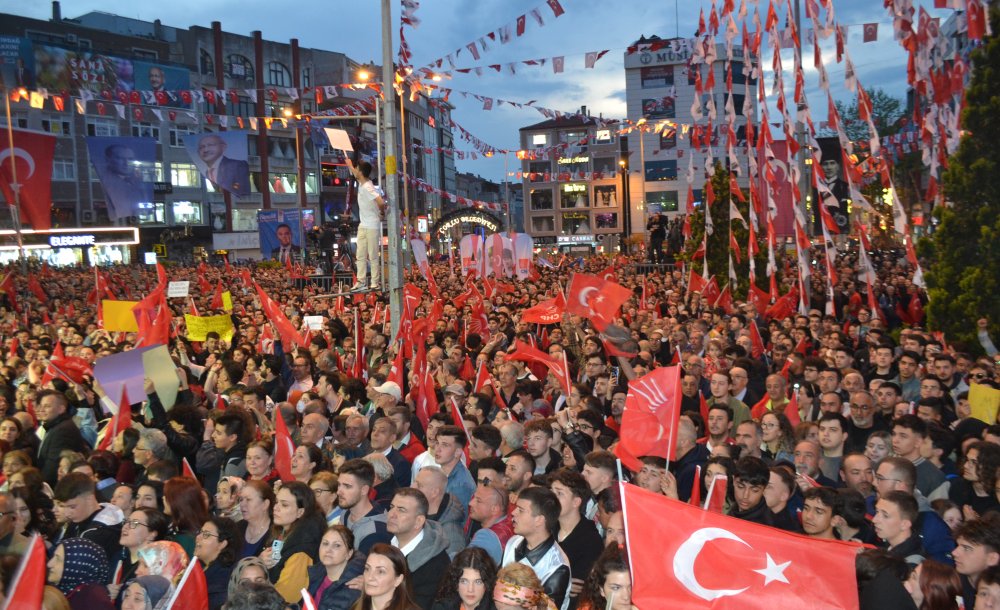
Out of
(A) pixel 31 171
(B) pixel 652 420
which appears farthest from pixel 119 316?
(A) pixel 31 171

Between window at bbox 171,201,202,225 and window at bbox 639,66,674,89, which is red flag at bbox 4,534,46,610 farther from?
window at bbox 639,66,674,89

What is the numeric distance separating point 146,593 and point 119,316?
33.2 ft

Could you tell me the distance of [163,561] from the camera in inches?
218

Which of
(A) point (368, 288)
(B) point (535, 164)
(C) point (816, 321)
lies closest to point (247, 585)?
(A) point (368, 288)

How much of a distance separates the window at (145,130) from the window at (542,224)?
3737 cm

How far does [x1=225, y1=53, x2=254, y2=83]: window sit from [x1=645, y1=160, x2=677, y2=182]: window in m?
34.9

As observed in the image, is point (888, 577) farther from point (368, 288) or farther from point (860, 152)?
point (860, 152)

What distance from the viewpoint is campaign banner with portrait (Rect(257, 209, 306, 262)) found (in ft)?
154

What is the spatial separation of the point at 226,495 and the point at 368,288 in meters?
8.18

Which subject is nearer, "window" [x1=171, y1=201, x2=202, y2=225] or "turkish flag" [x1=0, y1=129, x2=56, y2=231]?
"turkish flag" [x1=0, y1=129, x2=56, y2=231]

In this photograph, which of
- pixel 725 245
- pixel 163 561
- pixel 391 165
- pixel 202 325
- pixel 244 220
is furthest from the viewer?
pixel 244 220

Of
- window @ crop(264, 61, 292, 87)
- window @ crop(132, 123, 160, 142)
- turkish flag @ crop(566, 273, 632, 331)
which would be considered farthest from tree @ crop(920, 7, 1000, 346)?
window @ crop(264, 61, 292, 87)

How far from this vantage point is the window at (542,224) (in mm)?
90375

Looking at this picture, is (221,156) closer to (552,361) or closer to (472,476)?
(552,361)
